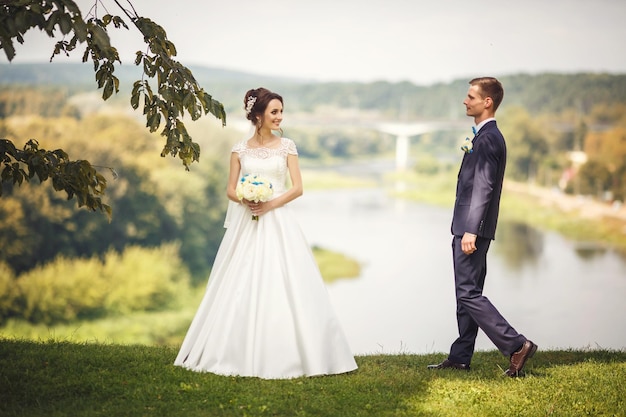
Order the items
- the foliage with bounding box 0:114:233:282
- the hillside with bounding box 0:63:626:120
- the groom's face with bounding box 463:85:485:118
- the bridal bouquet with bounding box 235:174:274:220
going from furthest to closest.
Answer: the foliage with bounding box 0:114:233:282 < the hillside with bounding box 0:63:626:120 < the bridal bouquet with bounding box 235:174:274:220 < the groom's face with bounding box 463:85:485:118

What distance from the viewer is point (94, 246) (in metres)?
26.2

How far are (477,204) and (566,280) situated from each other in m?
19.6

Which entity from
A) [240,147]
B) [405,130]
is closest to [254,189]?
[240,147]

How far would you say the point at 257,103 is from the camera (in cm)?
490

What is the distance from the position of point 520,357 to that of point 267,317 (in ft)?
4.69

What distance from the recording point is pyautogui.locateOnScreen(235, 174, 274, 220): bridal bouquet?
4.70 metres

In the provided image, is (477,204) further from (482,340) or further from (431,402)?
(482,340)

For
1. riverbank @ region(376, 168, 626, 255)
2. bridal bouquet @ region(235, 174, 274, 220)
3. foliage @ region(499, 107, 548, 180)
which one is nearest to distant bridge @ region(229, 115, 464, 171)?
riverbank @ region(376, 168, 626, 255)

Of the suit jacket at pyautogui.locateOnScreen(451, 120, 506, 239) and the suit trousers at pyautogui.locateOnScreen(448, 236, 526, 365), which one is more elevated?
the suit jacket at pyautogui.locateOnScreen(451, 120, 506, 239)

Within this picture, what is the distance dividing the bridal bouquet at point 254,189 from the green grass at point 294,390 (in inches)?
40.7

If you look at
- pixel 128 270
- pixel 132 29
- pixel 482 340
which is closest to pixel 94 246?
pixel 128 270

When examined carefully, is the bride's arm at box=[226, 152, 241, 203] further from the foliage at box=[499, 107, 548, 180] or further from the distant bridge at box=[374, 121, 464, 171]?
the distant bridge at box=[374, 121, 464, 171]

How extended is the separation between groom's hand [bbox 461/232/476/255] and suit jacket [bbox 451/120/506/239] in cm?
3

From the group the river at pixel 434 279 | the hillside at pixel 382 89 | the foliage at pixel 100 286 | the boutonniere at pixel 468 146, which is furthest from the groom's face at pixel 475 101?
the foliage at pixel 100 286
